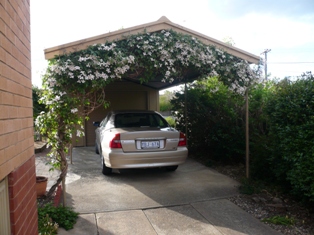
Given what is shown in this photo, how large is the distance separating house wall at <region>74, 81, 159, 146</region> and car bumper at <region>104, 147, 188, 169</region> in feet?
19.3

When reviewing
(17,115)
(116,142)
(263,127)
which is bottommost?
(116,142)

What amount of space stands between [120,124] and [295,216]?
423 centimetres

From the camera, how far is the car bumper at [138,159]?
19.9 feet

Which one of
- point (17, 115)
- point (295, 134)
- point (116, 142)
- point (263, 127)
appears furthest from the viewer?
point (263, 127)

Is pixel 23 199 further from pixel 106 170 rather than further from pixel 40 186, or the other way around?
pixel 106 170

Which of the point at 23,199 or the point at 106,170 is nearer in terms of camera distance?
the point at 23,199

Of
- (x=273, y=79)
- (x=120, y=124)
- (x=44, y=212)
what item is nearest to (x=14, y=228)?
(x=44, y=212)

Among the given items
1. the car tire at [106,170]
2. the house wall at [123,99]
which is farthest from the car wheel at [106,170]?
the house wall at [123,99]

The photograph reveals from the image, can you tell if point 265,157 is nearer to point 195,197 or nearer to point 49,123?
point 195,197

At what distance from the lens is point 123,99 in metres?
12.2

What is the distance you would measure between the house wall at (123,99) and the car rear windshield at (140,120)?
15.3ft

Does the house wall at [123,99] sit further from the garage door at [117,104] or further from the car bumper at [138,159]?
the car bumper at [138,159]

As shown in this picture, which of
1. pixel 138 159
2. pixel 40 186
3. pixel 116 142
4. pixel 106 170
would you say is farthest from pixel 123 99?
pixel 40 186

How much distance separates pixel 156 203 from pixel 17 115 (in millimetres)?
3222
